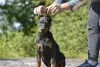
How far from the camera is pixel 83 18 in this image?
8.55 m

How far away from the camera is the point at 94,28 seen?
4410 mm

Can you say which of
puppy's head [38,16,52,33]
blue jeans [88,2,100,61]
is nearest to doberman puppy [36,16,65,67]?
puppy's head [38,16,52,33]

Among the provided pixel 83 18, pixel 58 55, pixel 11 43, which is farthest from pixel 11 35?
pixel 58 55

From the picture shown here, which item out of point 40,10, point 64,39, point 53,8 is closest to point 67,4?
point 53,8

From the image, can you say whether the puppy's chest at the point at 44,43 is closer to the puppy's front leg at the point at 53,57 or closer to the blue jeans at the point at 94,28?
Result: the puppy's front leg at the point at 53,57

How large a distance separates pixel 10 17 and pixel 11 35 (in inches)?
90.2

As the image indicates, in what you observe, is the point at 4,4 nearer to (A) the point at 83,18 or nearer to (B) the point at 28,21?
(B) the point at 28,21

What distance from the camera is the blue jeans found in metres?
4.38

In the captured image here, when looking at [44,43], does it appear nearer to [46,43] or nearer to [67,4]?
[46,43]

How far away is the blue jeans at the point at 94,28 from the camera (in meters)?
4.38

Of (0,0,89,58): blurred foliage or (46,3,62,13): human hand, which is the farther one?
(0,0,89,58): blurred foliage

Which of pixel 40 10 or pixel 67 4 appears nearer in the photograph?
pixel 40 10

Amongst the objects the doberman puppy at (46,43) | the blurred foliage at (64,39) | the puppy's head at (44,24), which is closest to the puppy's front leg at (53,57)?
the doberman puppy at (46,43)

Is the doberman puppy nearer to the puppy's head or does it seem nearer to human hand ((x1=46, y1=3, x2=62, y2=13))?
the puppy's head
